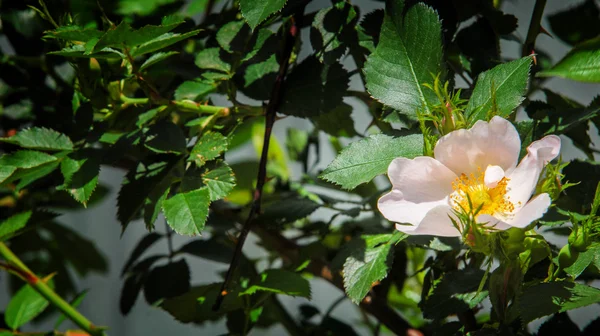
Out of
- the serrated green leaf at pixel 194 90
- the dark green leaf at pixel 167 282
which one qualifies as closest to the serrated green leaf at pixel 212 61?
the serrated green leaf at pixel 194 90

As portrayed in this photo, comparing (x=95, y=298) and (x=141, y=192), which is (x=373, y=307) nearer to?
(x=141, y=192)

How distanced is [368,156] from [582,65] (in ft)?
0.47

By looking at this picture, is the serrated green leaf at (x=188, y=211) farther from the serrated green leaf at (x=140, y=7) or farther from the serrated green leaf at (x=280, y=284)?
the serrated green leaf at (x=140, y=7)

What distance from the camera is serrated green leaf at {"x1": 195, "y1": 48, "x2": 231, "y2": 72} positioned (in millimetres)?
472

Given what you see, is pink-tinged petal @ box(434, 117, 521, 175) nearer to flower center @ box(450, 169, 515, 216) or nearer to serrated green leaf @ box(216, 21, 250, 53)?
flower center @ box(450, 169, 515, 216)

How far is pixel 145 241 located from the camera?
635mm

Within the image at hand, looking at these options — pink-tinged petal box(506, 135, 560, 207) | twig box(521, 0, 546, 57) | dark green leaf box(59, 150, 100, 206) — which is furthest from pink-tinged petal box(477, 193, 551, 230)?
dark green leaf box(59, 150, 100, 206)

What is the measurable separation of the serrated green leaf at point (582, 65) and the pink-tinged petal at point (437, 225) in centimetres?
13

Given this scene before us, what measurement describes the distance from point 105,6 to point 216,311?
325 millimetres

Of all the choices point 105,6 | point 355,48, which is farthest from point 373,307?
point 105,6

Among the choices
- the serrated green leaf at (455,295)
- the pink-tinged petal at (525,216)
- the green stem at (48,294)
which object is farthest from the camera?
the green stem at (48,294)

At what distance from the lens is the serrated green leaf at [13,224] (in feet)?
1.74

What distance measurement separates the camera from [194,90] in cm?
48

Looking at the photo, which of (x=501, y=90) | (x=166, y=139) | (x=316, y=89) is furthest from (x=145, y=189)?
(x=501, y=90)
